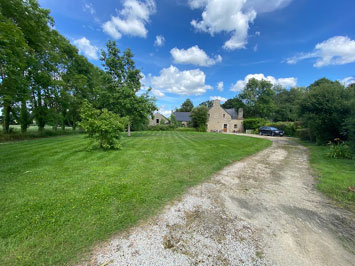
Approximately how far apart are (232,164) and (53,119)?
20.9 m

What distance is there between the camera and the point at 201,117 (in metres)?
28.2

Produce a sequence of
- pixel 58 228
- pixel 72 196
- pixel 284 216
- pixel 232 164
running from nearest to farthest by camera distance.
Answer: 1. pixel 58 228
2. pixel 284 216
3. pixel 72 196
4. pixel 232 164

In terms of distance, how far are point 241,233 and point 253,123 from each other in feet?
105

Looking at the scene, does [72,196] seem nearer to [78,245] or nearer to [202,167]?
[78,245]

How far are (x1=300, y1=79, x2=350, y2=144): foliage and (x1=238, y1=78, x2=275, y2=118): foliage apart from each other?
25.1m

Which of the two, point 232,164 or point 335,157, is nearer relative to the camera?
point 232,164

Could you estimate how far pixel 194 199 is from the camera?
3.08m

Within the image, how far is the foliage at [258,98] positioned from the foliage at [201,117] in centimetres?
1527

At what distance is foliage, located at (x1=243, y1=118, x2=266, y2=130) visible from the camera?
93.4 feet

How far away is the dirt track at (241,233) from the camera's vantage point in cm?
170

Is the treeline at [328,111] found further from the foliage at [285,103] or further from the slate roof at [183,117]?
the slate roof at [183,117]

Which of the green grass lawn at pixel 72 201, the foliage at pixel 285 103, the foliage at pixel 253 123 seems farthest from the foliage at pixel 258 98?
the green grass lawn at pixel 72 201

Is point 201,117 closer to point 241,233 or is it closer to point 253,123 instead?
point 253,123

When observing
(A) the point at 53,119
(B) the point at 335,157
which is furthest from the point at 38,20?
(B) the point at 335,157
